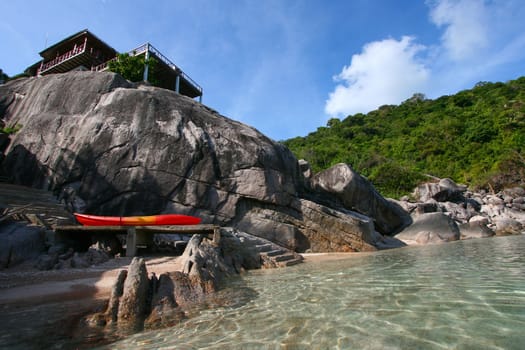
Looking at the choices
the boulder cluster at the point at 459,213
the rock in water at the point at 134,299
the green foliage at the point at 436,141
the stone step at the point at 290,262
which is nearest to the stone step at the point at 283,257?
the stone step at the point at 290,262

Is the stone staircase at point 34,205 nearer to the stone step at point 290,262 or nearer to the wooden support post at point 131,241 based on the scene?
the wooden support post at point 131,241

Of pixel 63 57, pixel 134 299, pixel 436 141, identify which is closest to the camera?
pixel 134 299

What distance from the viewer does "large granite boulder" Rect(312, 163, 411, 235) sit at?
18031 millimetres

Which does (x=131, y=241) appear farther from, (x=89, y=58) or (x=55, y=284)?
(x=89, y=58)

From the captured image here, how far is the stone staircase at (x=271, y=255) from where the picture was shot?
31.6 ft

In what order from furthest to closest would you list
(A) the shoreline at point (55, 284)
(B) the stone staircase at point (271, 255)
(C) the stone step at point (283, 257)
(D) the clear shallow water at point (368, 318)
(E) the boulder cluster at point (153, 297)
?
(C) the stone step at point (283, 257) → (B) the stone staircase at point (271, 255) → (A) the shoreline at point (55, 284) → (E) the boulder cluster at point (153, 297) → (D) the clear shallow water at point (368, 318)

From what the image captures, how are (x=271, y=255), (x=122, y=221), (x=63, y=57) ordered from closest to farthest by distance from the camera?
(x=122, y=221)
(x=271, y=255)
(x=63, y=57)

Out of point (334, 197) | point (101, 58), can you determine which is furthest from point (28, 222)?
point (101, 58)

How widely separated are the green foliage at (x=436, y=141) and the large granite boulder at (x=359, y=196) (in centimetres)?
1191

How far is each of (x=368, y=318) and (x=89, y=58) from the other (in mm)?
30603

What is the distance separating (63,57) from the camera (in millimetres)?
26891

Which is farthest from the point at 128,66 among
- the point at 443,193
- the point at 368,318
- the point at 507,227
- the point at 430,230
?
the point at 507,227

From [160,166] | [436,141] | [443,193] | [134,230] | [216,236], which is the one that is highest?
[436,141]

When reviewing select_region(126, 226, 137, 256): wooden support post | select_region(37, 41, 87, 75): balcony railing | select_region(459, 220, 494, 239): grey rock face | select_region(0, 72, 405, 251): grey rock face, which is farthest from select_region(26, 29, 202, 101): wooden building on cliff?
select_region(459, 220, 494, 239): grey rock face
